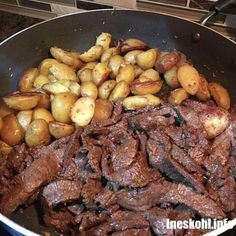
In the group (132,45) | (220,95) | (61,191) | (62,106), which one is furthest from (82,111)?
(220,95)

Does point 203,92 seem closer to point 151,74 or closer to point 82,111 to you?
point 151,74

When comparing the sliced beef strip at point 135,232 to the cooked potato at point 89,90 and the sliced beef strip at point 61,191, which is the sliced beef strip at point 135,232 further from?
the cooked potato at point 89,90

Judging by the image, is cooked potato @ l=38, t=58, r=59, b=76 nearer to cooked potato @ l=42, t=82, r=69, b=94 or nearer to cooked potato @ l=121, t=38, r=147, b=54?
cooked potato @ l=42, t=82, r=69, b=94

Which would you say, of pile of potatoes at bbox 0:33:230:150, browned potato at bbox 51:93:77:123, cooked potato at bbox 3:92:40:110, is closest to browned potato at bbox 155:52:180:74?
pile of potatoes at bbox 0:33:230:150

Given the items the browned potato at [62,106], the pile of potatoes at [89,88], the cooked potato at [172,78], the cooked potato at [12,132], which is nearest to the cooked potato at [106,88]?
the pile of potatoes at [89,88]

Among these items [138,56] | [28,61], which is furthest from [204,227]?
[28,61]
